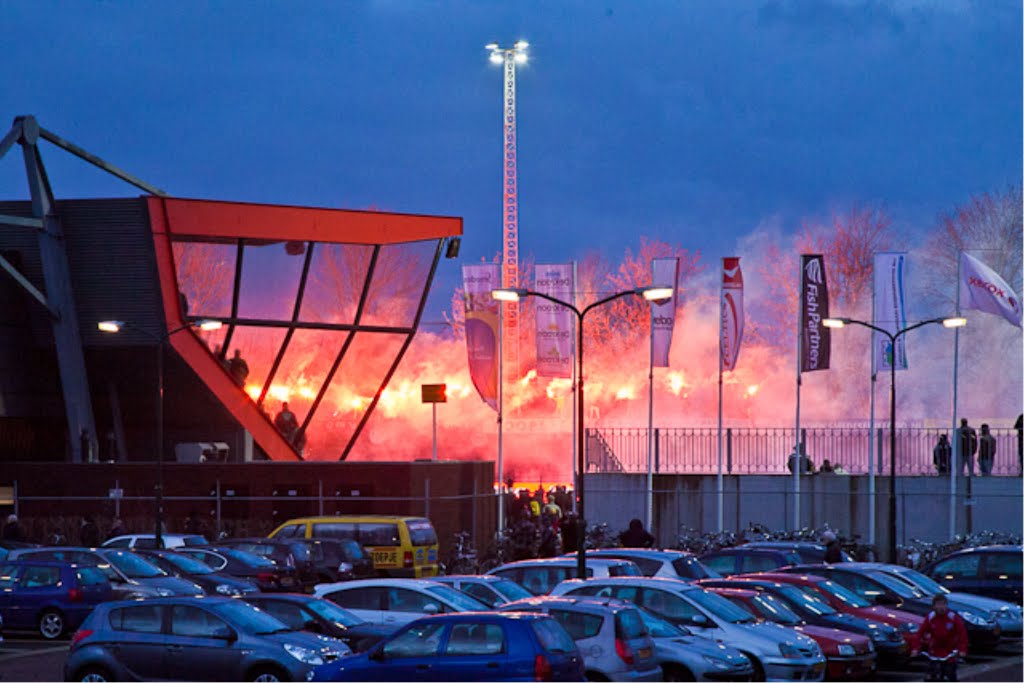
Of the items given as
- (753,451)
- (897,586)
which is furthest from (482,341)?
(897,586)

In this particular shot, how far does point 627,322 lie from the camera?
Answer: 89312mm

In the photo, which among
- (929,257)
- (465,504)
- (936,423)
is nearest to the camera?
(465,504)

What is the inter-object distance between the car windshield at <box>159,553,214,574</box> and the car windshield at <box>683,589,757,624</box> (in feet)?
41.1

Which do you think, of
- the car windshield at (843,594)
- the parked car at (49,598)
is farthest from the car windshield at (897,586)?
the parked car at (49,598)

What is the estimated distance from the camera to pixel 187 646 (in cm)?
1934

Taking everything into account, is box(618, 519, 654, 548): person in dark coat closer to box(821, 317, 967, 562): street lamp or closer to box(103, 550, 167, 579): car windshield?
box(821, 317, 967, 562): street lamp

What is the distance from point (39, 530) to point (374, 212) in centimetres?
1432

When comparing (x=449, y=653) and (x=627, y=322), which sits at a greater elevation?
(x=627, y=322)

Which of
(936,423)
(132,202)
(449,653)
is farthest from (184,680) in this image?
(936,423)

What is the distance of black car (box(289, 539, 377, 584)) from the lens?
110 ft

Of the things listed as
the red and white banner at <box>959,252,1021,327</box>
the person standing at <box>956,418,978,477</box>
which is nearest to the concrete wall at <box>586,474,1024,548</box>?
the person standing at <box>956,418,978,477</box>

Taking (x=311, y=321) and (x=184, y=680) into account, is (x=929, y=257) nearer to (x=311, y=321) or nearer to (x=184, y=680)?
Result: (x=311, y=321)

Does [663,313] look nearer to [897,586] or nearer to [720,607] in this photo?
[897,586]

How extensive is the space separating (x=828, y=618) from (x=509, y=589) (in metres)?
4.93
